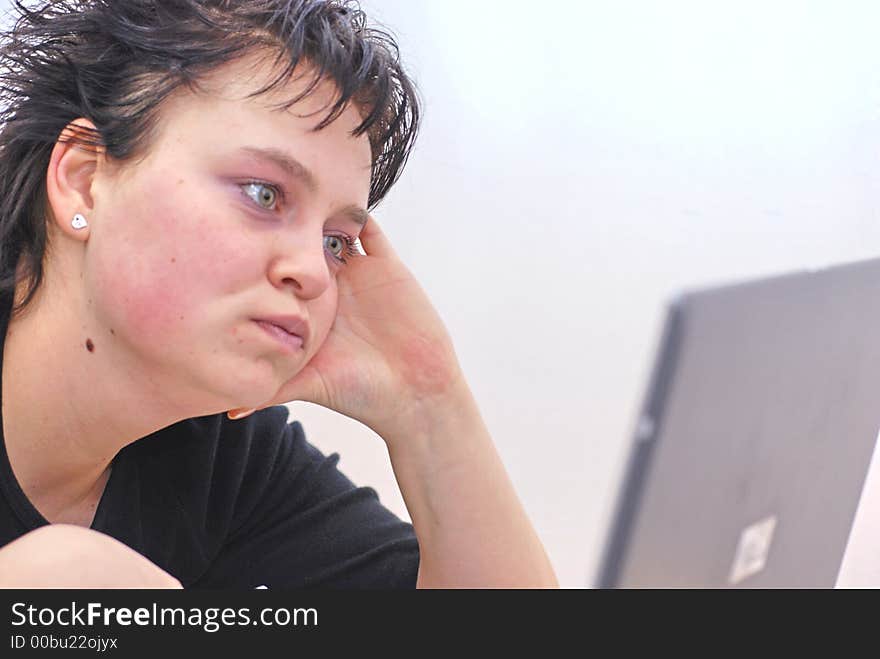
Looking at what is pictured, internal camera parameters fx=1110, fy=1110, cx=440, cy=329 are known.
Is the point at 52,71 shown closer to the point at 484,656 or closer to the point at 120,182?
the point at 120,182

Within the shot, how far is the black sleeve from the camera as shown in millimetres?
1315

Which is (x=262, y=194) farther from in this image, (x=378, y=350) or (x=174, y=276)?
(x=378, y=350)

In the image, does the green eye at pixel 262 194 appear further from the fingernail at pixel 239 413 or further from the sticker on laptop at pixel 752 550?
the sticker on laptop at pixel 752 550

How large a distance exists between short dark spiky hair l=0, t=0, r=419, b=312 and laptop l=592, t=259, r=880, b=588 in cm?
56

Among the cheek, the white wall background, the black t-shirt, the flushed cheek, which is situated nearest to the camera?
the flushed cheek

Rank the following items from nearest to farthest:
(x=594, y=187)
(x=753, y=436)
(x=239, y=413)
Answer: (x=753, y=436), (x=239, y=413), (x=594, y=187)

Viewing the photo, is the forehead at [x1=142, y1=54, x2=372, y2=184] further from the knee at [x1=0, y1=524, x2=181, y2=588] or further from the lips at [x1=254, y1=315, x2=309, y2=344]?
the knee at [x1=0, y1=524, x2=181, y2=588]

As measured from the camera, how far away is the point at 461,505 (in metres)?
1.23

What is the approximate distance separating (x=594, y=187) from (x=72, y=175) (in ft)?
3.68

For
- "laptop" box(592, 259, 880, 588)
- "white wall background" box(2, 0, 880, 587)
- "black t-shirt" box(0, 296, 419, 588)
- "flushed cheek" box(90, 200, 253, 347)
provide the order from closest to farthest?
"laptop" box(592, 259, 880, 588) < "flushed cheek" box(90, 200, 253, 347) < "black t-shirt" box(0, 296, 419, 588) < "white wall background" box(2, 0, 880, 587)

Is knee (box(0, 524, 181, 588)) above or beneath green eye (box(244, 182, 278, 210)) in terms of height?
beneath

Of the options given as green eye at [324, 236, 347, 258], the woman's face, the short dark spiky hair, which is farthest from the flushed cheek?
green eye at [324, 236, 347, 258]

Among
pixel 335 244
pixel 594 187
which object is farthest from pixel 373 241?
pixel 594 187

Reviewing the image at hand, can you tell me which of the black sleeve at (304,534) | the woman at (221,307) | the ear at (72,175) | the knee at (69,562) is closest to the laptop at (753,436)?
the knee at (69,562)
